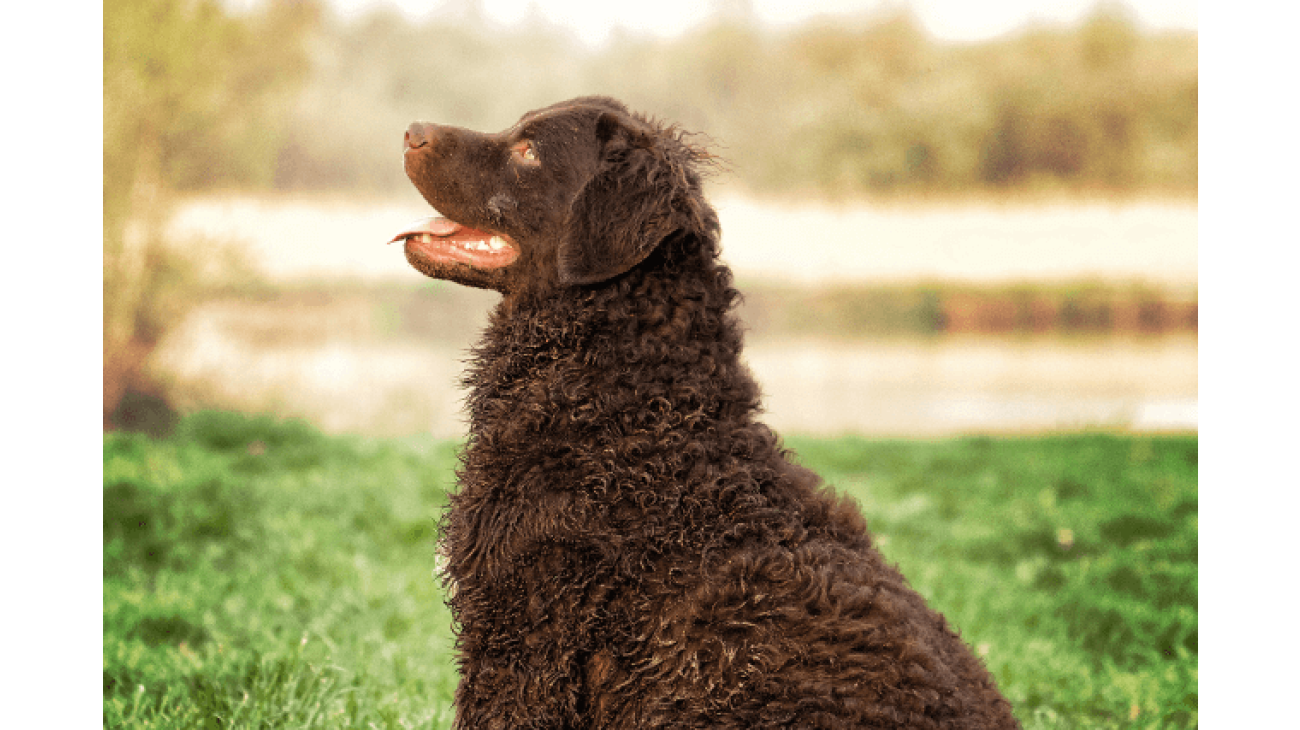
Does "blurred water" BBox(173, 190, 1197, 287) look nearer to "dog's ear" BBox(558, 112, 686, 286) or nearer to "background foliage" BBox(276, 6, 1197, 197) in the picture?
"background foliage" BBox(276, 6, 1197, 197)

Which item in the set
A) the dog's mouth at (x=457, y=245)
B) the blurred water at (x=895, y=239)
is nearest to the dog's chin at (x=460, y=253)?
the dog's mouth at (x=457, y=245)

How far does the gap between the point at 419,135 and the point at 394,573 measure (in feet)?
13.4

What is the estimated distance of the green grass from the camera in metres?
4.38

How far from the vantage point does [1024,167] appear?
55.1 feet

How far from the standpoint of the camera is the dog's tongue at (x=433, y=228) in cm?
334

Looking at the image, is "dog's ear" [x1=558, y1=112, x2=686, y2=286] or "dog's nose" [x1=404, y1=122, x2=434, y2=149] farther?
"dog's nose" [x1=404, y1=122, x2=434, y2=149]

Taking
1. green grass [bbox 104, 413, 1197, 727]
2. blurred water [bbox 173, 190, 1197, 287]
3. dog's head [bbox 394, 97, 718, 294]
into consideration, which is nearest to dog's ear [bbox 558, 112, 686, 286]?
dog's head [bbox 394, 97, 718, 294]

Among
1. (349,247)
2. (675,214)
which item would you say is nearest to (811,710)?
(675,214)

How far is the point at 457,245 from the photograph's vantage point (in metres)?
3.35

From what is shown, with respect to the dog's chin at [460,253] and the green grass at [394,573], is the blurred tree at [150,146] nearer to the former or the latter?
the green grass at [394,573]

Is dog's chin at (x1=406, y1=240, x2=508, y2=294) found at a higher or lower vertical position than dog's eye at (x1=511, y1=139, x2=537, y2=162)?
lower

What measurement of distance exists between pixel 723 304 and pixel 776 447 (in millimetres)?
472

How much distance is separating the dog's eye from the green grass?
1.13 m

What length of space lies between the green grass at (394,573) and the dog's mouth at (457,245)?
775 millimetres
